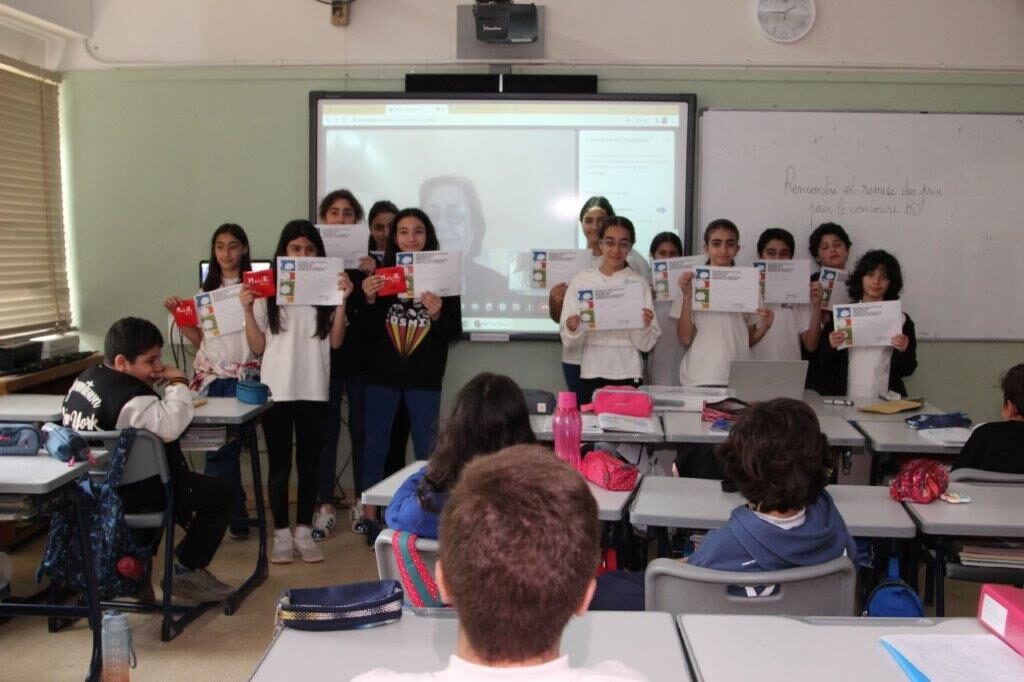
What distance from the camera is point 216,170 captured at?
5574 mm

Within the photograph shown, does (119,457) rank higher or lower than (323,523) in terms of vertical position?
higher

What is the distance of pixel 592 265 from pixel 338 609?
330 cm

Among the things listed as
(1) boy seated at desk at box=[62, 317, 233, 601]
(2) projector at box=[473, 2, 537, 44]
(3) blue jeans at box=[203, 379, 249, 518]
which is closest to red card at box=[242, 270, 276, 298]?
(3) blue jeans at box=[203, 379, 249, 518]

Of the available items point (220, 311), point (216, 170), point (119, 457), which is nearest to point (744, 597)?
point (119, 457)

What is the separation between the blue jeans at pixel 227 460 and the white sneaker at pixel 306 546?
1.03 feet

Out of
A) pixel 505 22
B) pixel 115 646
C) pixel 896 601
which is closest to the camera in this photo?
pixel 896 601

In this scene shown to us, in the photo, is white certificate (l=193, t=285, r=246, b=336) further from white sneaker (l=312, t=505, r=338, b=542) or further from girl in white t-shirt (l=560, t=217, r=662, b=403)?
girl in white t-shirt (l=560, t=217, r=662, b=403)

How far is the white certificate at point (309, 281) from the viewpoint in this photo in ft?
14.1

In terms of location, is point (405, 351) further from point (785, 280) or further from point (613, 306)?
point (785, 280)

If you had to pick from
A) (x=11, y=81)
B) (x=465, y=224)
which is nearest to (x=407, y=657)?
(x=465, y=224)

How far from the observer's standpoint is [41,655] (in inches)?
134

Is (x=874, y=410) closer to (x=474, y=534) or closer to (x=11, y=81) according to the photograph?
(x=474, y=534)

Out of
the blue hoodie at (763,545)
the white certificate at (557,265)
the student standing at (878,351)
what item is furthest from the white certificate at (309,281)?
the blue hoodie at (763,545)

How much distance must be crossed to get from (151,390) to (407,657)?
221 cm
